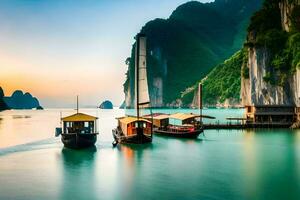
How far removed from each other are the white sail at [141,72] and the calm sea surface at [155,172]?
746 cm

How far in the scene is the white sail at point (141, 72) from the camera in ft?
182

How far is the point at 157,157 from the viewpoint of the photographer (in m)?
43.9

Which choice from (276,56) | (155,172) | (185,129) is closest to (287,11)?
(276,56)

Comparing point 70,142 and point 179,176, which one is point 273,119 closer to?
point 70,142

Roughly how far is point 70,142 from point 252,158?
2248 cm

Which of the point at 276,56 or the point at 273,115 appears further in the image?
the point at 276,56

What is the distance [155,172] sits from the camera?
34594mm

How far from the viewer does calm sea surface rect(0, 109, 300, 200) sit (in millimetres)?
26766

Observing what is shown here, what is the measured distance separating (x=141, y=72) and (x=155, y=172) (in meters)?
24.1

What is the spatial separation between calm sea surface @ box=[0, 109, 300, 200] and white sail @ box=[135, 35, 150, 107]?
294 inches

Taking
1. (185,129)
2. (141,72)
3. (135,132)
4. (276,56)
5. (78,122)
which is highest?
(276,56)

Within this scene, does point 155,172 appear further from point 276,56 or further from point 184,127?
point 276,56

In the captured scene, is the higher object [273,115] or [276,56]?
[276,56]

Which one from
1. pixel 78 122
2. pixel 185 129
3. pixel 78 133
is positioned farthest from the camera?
pixel 185 129
